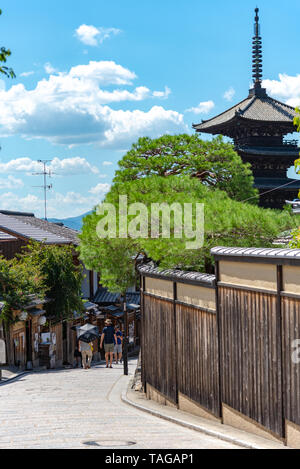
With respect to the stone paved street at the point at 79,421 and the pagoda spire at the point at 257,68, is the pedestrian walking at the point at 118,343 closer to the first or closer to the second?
the stone paved street at the point at 79,421

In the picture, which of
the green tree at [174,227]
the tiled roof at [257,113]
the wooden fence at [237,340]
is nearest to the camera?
the wooden fence at [237,340]

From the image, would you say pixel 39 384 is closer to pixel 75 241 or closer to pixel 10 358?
pixel 10 358

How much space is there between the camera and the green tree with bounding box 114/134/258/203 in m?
19.7

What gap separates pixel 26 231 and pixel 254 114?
1704cm

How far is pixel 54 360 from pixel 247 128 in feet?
70.8

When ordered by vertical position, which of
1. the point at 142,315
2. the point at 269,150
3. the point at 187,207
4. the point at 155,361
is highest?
the point at 269,150

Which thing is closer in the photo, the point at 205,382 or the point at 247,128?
the point at 205,382

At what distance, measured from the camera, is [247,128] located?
4188cm

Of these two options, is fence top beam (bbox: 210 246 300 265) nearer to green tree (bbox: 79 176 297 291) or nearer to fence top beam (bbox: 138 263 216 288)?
fence top beam (bbox: 138 263 216 288)

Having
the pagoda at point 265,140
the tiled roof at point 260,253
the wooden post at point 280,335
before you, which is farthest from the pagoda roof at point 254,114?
the wooden post at point 280,335

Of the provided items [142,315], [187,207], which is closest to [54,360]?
[142,315]

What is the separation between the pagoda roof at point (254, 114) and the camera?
135ft

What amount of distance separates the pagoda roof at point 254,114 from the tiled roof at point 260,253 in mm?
30109
